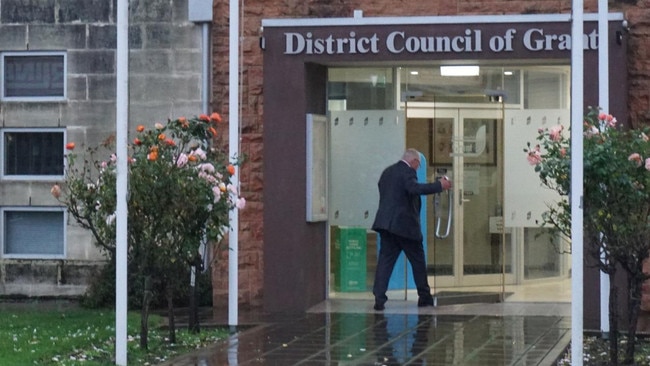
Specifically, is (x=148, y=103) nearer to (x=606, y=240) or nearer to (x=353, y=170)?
(x=353, y=170)

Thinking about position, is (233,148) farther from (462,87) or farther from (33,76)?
(33,76)

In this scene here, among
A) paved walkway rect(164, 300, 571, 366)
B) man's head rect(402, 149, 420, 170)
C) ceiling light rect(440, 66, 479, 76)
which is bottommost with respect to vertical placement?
paved walkway rect(164, 300, 571, 366)

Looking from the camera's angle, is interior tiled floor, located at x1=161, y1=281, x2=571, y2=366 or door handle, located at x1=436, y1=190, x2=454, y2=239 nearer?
interior tiled floor, located at x1=161, y1=281, x2=571, y2=366

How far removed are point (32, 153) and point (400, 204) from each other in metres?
4.77

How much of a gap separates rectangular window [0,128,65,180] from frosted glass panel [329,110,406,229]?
3401mm

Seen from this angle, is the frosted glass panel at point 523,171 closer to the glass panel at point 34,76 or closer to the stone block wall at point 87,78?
the stone block wall at point 87,78

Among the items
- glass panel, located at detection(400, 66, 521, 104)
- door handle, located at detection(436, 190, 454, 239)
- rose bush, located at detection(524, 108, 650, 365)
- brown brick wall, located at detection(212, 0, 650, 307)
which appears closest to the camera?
rose bush, located at detection(524, 108, 650, 365)

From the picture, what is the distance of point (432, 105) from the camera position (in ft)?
53.5

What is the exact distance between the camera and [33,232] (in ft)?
54.9

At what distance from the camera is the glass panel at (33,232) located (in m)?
16.7

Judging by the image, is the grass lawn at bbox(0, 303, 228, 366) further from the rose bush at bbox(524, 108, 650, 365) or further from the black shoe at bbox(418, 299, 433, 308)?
the rose bush at bbox(524, 108, 650, 365)

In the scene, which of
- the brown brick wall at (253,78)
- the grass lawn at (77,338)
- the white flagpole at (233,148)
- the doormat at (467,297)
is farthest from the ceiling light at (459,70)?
the grass lawn at (77,338)

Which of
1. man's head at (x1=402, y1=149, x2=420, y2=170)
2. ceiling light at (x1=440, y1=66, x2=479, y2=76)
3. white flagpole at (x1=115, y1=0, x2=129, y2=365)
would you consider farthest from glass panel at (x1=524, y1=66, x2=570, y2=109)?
white flagpole at (x1=115, y1=0, x2=129, y2=365)

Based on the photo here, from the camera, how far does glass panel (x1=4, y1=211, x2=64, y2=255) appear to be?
16672 mm
